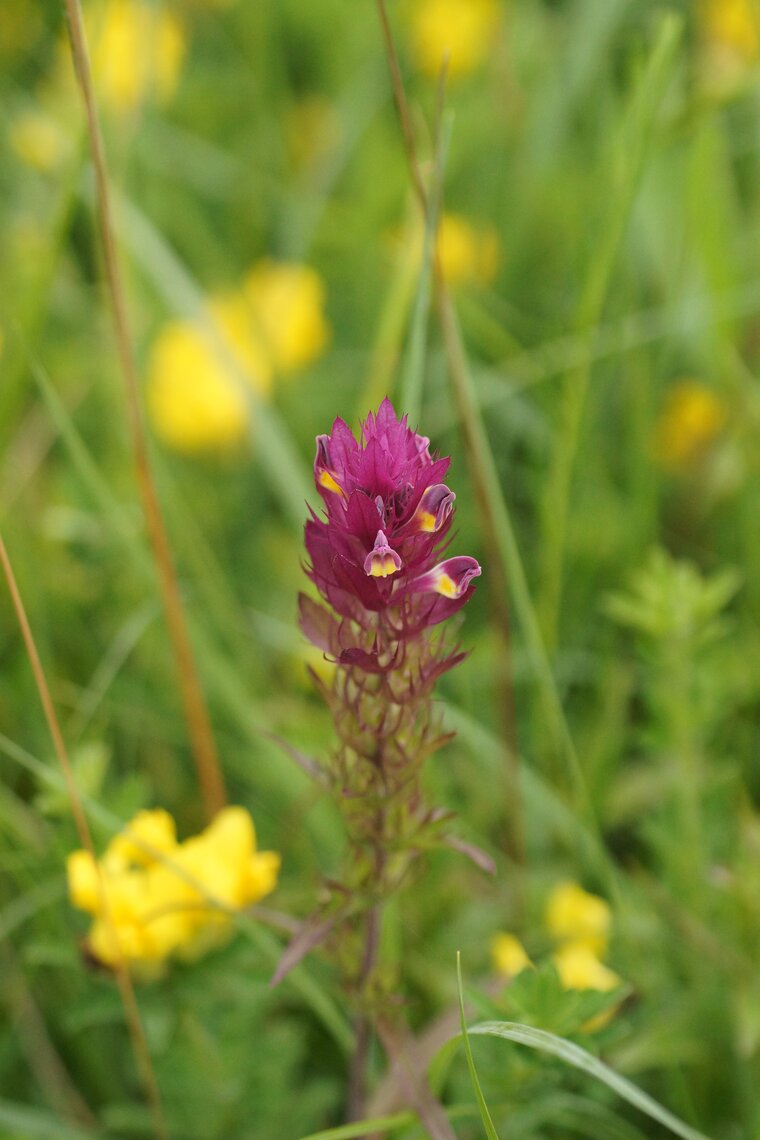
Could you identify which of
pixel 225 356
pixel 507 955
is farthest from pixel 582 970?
pixel 225 356

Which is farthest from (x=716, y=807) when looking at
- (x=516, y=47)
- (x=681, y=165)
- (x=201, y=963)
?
(x=516, y=47)

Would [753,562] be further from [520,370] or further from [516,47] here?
[516,47]

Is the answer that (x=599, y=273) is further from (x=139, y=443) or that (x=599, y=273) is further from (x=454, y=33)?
(x=454, y=33)

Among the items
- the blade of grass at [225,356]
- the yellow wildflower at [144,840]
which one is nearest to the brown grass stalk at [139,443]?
the yellow wildflower at [144,840]

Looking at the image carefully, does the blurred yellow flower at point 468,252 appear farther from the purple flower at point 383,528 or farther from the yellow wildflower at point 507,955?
the purple flower at point 383,528

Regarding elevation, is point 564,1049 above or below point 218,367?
below

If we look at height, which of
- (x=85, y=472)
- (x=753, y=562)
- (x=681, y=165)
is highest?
(x=681, y=165)

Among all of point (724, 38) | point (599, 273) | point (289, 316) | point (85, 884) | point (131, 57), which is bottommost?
point (85, 884)
